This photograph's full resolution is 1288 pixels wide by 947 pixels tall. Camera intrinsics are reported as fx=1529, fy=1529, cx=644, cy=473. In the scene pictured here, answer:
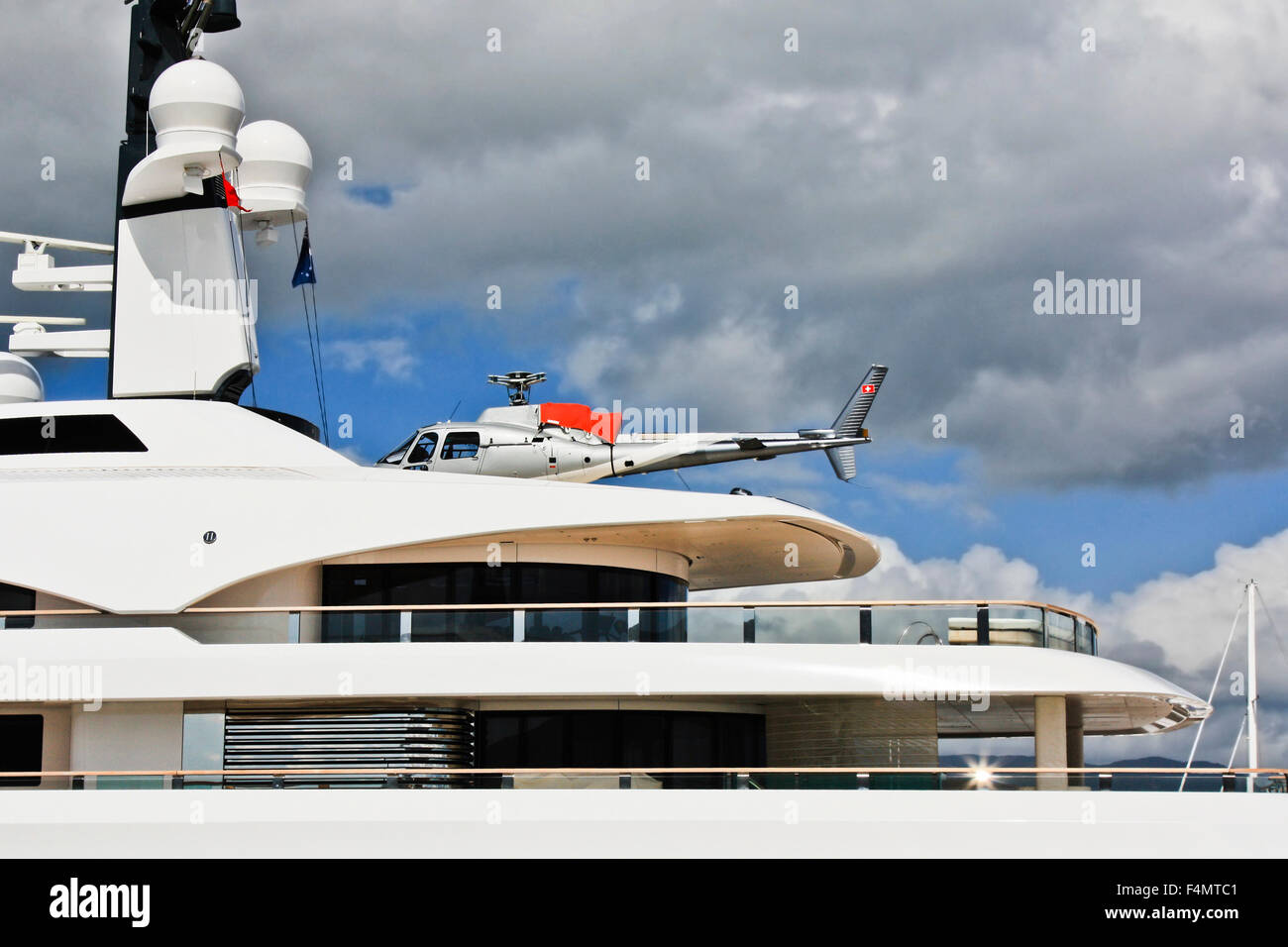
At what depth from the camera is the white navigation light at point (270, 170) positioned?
17.3 meters

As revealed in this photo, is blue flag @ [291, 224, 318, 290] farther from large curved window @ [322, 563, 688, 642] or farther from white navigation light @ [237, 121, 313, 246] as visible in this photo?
large curved window @ [322, 563, 688, 642]

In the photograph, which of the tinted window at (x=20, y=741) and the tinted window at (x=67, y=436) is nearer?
the tinted window at (x=20, y=741)

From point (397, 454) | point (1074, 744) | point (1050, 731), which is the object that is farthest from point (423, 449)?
point (1050, 731)

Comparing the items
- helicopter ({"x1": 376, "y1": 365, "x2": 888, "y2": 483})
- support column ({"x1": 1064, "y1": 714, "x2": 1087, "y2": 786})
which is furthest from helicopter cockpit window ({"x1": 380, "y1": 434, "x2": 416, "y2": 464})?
support column ({"x1": 1064, "y1": 714, "x2": 1087, "y2": 786})

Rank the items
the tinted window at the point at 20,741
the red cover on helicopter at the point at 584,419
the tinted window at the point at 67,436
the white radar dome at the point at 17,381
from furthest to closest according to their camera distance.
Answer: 1. the red cover on helicopter at the point at 584,419
2. the white radar dome at the point at 17,381
3. the tinted window at the point at 67,436
4. the tinted window at the point at 20,741

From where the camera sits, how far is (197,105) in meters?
15.7

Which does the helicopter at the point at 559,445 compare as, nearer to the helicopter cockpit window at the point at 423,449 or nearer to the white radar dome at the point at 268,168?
the helicopter cockpit window at the point at 423,449

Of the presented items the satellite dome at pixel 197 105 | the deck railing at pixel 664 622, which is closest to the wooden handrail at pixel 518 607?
the deck railing at pixel 664 622

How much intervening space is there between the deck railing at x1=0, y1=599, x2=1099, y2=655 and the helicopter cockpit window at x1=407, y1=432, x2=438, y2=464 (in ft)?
14.1

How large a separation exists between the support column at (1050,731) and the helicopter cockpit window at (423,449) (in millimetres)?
7733

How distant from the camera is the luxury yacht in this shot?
1170 centimetres

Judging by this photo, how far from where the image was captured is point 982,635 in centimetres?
1280
